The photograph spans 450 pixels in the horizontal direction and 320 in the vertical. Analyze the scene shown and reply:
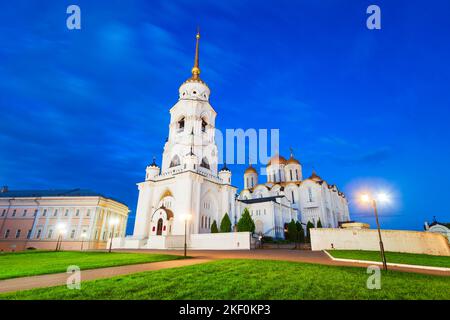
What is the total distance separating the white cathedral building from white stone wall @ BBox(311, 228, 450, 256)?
28.7 feet

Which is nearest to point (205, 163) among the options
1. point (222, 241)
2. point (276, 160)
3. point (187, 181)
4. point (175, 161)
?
point (175, 161)

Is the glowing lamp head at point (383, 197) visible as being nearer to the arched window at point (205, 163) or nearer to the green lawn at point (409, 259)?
the green lawn at point (409, 259)

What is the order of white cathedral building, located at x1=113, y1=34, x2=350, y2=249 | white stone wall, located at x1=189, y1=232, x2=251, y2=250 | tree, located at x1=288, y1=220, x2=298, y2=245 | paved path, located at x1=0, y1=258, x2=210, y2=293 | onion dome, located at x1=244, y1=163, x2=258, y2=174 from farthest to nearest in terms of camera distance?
onion dome, located at x1=244, y1=163, x2=258, y2=174
tree, located at x1=288, y1=220, x2=298, y2=245
white cathedral building, located at x1=113, y1=34, x2=350, y2=249
white stone wall, located at x1=189, y1=232, x2=251, y2=250
paved path, located at x1=0, y1=258, x2=210, y2=293

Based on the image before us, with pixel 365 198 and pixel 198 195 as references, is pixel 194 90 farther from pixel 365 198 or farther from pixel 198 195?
pixel 365 198

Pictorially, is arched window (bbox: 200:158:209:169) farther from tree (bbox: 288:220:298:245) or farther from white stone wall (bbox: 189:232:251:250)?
tree (bbox: 288:220:298:245)

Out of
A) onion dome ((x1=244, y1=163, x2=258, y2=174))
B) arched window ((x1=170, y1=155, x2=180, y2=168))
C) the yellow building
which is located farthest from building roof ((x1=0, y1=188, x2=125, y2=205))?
onion dome ((x1=244, y1=163, x2=258, y2=174))

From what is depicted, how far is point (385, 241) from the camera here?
19766 mm

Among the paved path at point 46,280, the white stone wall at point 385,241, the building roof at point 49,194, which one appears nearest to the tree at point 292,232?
the white stone wall at point 385,241

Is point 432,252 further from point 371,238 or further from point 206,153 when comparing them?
point 206,153

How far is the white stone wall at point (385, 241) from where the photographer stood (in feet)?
61.4

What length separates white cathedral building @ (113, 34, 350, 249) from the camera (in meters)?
30.3

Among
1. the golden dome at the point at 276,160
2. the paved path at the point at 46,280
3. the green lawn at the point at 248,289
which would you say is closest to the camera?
the green lawn at the point at 248,289

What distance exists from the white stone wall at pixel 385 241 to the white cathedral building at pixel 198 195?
8.73 meters

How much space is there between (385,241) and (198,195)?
2212 centimetres
